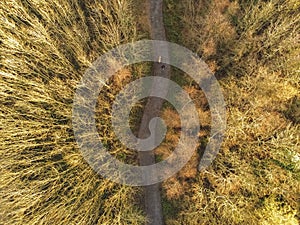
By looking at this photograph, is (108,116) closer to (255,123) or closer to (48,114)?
(48,114)

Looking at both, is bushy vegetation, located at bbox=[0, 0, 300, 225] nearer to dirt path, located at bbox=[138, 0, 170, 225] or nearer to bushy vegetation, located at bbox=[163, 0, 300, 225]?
bushy vegetation, located at bbox=[163, 0, 300, 225]

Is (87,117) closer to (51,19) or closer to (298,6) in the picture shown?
(51,19)

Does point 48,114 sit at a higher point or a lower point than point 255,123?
higher

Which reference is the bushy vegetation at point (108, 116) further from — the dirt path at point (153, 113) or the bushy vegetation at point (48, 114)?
the dirt path at point (153, 113)

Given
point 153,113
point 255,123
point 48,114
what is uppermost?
point 153,113

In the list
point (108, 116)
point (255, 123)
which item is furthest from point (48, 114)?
point (255, 123)

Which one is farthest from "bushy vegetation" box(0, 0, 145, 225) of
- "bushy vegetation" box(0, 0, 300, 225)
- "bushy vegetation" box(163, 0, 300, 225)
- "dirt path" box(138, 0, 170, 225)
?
"bushy vegetation" box(163, 0, 300, 225)

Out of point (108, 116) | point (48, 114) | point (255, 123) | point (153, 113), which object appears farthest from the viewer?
point (153, 113)
